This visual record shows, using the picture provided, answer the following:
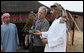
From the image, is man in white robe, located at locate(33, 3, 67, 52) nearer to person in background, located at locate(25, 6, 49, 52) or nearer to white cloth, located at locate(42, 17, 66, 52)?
white cloth, located at locate(42, 17, 66, 52)

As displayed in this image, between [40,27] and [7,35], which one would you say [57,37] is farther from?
[7,35]

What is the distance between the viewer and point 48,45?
319 centimetres

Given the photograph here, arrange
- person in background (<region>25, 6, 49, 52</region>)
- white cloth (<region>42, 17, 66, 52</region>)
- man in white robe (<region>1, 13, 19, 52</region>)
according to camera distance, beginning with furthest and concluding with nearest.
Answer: man in white robe (<region>1, 13, 19, 52</region>)
person in background (<region>25, 6, 49, 52</region>)
white cloth (<region>42, 17, 66, 52</region>)

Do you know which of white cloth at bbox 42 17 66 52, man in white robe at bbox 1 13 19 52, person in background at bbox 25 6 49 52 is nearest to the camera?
white cloth at bbox 42 17 66 52

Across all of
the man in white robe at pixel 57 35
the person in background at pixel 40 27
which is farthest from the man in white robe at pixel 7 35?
the man in white robe at pixel 57 35

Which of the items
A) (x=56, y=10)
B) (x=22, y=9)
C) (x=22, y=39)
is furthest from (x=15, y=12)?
(x=56, y=10)

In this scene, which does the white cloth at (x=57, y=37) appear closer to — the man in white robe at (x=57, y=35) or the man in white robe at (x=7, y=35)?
the man in white robe at (x=57, y=35)

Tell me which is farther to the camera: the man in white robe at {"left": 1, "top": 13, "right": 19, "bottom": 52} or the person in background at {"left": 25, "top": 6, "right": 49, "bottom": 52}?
the man in white robe at {"left": 1, "top": 13, "right": 19, "bottom": 52}

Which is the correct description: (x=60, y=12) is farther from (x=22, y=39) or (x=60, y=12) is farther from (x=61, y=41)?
(x=22, y=39)

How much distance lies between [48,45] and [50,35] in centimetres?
17

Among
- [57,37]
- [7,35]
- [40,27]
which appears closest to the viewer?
[57,37]

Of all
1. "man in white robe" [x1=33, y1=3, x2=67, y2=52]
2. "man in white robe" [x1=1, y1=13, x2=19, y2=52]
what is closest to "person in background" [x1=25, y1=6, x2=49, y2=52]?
"man in white robe" [x1=1, y1=13, x2=19, y2=52]

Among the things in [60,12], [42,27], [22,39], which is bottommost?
[22,39]

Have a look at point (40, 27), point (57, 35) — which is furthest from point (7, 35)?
point (57, 35)
